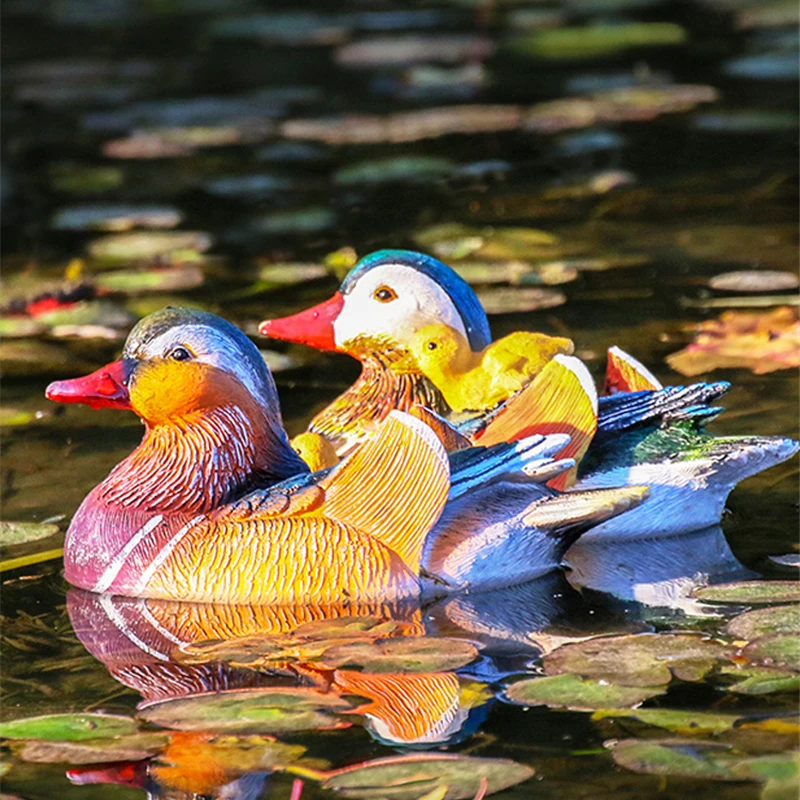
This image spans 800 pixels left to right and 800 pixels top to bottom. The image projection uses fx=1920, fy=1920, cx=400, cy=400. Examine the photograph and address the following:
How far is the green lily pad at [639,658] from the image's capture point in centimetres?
552

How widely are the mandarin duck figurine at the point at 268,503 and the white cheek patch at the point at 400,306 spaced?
737mm

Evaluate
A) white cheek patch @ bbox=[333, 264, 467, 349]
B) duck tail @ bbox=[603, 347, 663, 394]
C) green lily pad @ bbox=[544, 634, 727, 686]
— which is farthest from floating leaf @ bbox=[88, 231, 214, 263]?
green lily pad @ bbox=[544, 634, 727, 686]

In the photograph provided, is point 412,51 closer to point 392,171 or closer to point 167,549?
point 392,171

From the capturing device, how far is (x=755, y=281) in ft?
33.9

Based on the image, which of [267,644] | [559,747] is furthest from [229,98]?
[559,747]

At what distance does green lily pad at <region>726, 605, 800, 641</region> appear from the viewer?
577 centimetres

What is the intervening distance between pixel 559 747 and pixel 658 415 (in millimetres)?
2056

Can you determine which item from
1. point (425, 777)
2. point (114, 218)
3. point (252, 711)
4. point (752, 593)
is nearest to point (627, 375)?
point (752, 593)

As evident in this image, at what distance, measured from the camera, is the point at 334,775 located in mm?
4988

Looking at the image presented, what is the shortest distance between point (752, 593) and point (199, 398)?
1.94m

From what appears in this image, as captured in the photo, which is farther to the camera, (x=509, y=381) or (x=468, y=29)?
(x=468, y=29)

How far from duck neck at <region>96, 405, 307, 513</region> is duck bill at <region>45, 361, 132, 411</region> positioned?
0.56ft

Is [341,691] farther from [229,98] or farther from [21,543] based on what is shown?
[229,98]

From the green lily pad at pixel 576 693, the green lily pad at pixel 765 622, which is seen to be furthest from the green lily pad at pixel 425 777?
the green lily pad at pixel 765 622
